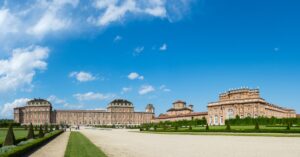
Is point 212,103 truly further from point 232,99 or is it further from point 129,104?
point 129,104

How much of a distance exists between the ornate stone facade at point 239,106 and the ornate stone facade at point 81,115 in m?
67.5

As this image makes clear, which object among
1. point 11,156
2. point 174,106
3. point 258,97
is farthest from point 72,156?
point 174,106

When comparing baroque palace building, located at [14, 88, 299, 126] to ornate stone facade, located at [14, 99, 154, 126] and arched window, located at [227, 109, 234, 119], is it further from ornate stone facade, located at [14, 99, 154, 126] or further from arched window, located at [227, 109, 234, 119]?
arched window, located at [227, 109, 234, 119]

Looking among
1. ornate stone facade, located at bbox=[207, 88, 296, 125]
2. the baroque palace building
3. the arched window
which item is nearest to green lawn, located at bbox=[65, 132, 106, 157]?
ornate stone facade, located at bbox=[207, 88, 296, 125]

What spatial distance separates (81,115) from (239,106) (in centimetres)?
8628

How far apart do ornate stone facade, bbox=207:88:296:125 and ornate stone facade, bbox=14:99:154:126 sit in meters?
Answer: 67.5

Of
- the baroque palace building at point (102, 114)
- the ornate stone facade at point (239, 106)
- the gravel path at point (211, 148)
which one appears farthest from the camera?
the baroque palace building at point (102, 114)

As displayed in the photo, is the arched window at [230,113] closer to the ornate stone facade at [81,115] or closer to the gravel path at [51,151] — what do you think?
the gravel path at [51,151]

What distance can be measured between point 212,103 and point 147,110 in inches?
3087

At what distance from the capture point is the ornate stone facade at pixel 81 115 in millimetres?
146875

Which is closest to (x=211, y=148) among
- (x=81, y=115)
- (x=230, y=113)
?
(x=230, y=113)

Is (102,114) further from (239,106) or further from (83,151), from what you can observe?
(83,151)

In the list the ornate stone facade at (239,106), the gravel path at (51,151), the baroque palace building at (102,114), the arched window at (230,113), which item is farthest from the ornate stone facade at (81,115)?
the gravel path at (51,151)

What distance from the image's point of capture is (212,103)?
87875 mm
